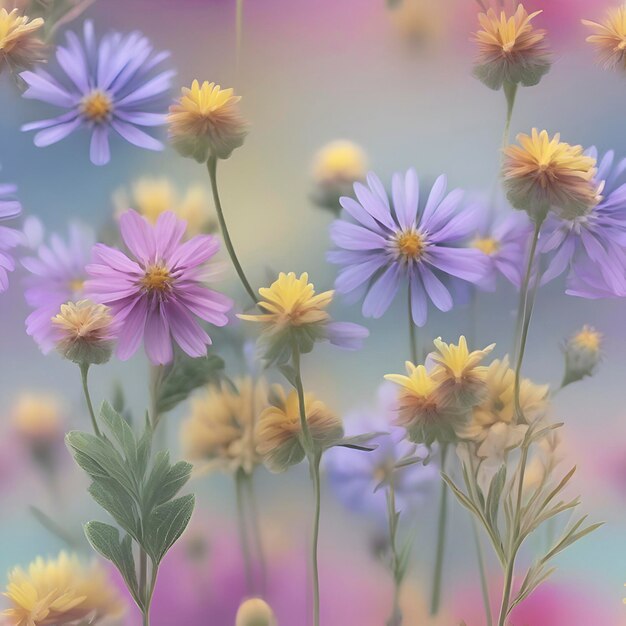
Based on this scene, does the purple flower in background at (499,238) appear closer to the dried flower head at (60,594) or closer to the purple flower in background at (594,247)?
the purple flower in background at (594,247)

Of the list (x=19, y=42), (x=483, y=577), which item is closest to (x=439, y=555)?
(x=483, y=577)

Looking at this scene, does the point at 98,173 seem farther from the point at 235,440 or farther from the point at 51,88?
the point at 235,440

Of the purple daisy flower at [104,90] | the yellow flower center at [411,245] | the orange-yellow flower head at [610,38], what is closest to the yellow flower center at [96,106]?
the purple daisy flower at [104,90]

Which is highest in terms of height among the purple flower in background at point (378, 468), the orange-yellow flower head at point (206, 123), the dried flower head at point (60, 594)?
the orange-yellow flower head at point (206, 123)

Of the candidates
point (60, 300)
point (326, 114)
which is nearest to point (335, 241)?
point (326, 114)

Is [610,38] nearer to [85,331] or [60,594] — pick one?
[85,331]

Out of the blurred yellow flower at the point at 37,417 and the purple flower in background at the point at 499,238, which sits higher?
the purple flower in background at the point at 499,238

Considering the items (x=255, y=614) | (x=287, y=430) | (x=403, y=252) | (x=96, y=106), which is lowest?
(x=255, y=614)
